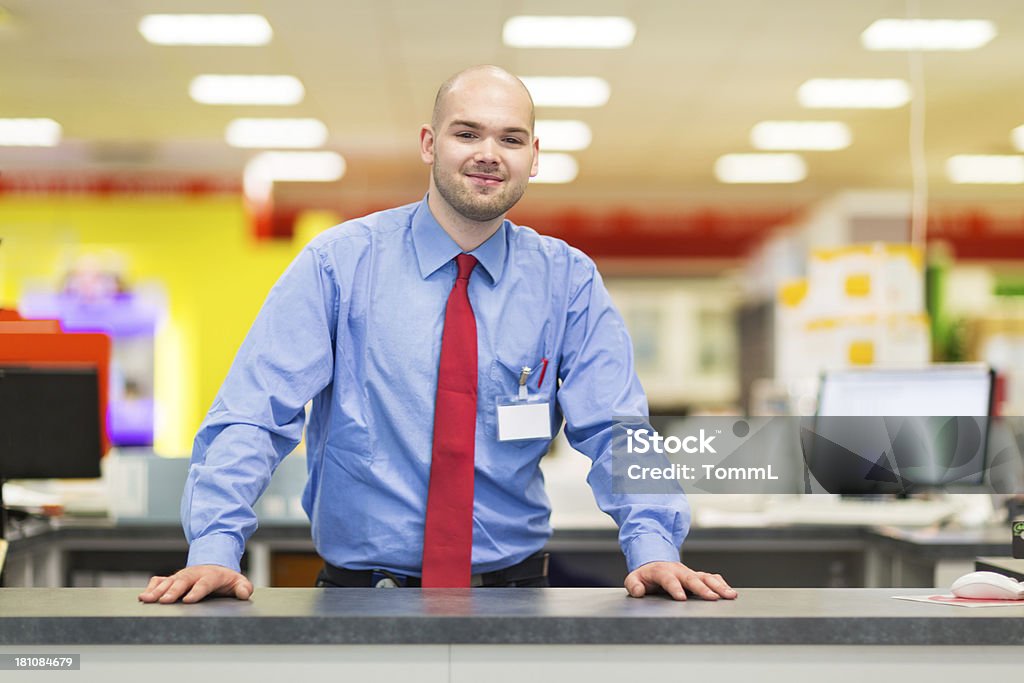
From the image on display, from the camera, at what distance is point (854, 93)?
767 centimetres

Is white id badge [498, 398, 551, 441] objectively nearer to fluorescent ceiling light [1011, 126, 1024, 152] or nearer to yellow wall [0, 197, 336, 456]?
yellow wall [0, 197, 336, 456]

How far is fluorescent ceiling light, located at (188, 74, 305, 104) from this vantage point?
7.36 m

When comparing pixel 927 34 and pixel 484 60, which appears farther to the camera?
pixel 484 60

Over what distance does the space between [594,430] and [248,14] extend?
4.76m

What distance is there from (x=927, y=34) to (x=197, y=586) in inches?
236

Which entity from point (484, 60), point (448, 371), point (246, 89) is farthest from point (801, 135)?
point (448, 371)

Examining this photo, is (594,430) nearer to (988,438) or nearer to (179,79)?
(988,438)

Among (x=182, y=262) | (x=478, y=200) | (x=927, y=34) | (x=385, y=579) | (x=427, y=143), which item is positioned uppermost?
A: (x=927, y=34)

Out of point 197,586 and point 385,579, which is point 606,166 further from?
point 197,586

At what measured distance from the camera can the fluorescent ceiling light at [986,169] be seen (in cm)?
973

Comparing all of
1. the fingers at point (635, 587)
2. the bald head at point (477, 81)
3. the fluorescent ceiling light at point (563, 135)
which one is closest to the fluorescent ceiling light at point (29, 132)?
the fluorescent ceiling light at point (563, 135)

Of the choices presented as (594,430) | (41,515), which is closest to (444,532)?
(594,430)

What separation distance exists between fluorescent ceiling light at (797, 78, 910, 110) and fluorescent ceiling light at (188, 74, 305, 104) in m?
3.41

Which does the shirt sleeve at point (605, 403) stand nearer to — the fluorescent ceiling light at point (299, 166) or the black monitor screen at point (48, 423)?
the black monitor screen at point (48, 423)
